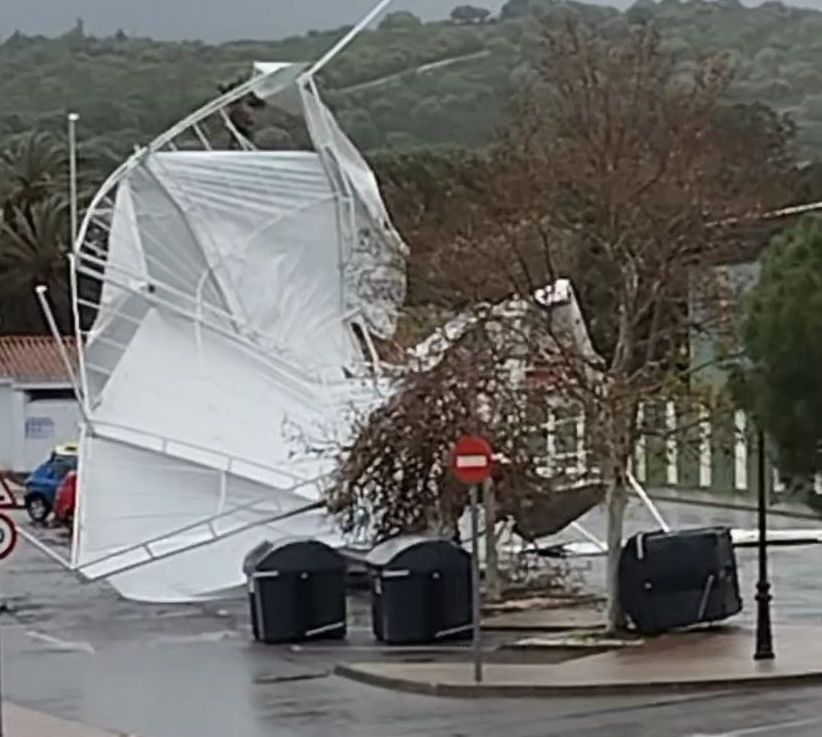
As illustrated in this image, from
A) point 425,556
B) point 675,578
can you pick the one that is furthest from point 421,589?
Result: point 675,578

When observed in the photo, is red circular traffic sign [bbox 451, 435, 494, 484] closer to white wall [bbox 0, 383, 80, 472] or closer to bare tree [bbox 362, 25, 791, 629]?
bare tree [bbox 362, 25, 791, 629]

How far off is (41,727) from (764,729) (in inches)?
268

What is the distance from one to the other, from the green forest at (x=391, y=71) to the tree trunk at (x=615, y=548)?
9295 mm

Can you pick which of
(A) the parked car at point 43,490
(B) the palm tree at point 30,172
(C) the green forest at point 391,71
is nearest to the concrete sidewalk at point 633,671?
(C) the green forest at point 391,71

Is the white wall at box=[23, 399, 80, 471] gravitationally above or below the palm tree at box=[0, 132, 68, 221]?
below

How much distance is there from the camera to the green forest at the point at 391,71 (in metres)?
57.8

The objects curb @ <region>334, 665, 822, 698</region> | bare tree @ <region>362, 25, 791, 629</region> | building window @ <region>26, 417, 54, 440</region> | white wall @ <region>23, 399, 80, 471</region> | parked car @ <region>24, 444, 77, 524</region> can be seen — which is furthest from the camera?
building window @ <region>26, 417, 54, 440</region>

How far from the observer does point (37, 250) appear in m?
86.1

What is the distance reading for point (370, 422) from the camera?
3200cm

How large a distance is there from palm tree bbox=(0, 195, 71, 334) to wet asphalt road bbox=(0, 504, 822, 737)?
52.5 metres

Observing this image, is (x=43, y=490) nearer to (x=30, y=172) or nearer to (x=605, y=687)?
(x=30, y=172)

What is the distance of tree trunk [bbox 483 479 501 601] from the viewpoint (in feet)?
99.3

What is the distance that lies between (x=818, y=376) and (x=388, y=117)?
185 feet

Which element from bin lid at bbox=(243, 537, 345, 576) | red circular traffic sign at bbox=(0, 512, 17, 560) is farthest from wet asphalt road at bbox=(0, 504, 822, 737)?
red circular traffic sign at bbox=(0, 512, 17, 560)
